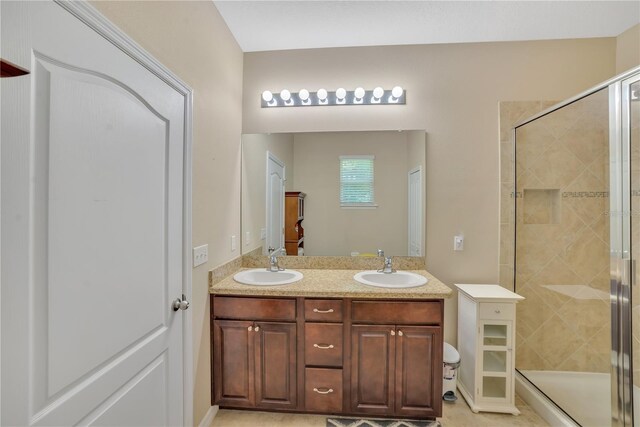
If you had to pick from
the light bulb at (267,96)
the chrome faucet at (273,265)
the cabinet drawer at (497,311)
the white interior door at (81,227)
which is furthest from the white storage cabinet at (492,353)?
the light bulb at (267,96)

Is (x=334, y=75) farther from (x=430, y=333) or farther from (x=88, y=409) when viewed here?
(x=88, y=409)

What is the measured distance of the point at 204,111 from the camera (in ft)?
5.50

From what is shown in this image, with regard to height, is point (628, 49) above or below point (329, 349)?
above

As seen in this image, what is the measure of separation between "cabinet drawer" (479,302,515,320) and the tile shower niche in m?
0.73

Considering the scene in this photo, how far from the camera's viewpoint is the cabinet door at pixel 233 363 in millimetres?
1781

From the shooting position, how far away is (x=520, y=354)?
2.13 metres

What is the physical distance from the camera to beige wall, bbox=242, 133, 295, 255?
88.9 inches

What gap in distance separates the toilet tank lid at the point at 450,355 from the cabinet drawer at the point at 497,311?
0.36 m

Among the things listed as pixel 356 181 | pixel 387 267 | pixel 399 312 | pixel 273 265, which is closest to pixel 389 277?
pixel 387 267

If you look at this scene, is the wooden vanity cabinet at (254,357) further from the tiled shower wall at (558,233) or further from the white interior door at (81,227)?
the tiled shower wall at (558,233)

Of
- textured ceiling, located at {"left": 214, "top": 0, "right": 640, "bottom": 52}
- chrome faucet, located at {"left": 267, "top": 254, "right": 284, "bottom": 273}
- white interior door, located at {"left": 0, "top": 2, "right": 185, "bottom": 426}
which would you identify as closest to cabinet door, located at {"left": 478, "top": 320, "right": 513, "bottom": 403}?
chrome faucet, located at {"left": 267, "top": 254, "right": 284, "bottom": 273}

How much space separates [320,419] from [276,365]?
17.5 inches

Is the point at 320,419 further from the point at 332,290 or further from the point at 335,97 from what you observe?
the point at 335,97

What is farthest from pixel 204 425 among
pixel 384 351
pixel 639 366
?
pixel 639 366
